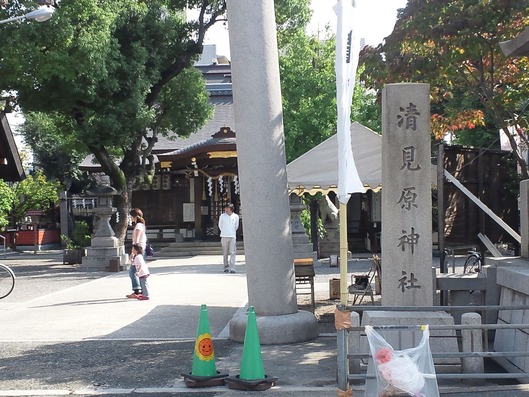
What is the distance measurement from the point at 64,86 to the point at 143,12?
3699 mm

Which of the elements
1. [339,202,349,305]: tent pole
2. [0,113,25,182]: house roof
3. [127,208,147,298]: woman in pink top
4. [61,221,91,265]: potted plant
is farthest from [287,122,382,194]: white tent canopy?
[0,113,25,182]: house roof

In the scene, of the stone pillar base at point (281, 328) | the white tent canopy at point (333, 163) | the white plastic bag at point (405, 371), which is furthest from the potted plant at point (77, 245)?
the white plastic bag at point (405, 371)

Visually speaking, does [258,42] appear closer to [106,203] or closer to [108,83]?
[108,83]

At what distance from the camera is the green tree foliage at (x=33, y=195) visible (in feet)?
111

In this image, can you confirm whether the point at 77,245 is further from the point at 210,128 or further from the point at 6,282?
the point at 210,128

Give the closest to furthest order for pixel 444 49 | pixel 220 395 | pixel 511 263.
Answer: pixel 220 395
pixel 511 263
pixel 444 49

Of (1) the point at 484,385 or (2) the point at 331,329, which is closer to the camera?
(1) the point at 484,385

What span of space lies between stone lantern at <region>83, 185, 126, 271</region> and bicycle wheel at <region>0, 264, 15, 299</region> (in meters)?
5.90

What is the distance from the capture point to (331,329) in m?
10.5

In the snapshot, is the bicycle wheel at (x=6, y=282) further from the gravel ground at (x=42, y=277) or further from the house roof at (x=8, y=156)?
the house roof at (x=8, y=156)

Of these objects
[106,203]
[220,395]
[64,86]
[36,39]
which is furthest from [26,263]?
[220,395]

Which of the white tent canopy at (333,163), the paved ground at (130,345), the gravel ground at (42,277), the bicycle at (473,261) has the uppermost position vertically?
the white tent canopy at (333,163)

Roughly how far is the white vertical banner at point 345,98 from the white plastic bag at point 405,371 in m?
1.82

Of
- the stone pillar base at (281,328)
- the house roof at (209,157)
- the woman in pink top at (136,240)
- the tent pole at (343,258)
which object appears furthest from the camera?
the house roof at (209,157)
